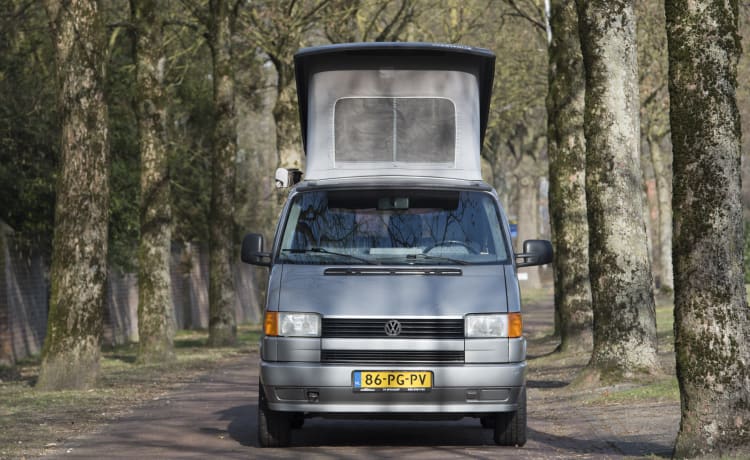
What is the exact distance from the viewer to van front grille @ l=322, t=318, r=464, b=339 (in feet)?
34.7

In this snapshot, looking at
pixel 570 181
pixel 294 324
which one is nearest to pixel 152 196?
pixel 570 181

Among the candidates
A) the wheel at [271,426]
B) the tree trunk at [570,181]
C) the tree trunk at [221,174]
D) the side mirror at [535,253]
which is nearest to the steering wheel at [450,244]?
the side mirror at [535,253]

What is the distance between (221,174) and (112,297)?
502 centimetres

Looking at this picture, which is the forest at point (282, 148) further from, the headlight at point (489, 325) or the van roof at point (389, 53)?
the van roof at point (389, 53)

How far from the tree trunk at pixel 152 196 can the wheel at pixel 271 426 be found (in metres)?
13.0

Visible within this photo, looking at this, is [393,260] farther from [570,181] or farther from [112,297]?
[112,297]

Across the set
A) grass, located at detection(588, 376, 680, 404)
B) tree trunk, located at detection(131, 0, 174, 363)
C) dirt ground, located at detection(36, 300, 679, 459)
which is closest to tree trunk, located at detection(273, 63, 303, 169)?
tree trunk, located at detection(131, 0, 174, 363)

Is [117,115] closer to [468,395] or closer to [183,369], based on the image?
[183,369]

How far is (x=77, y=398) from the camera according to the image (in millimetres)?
16453

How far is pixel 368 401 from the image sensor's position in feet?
34.7

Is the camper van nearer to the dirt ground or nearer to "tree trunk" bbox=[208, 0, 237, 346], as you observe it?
the dirt ground

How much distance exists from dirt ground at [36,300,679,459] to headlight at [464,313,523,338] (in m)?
0.94

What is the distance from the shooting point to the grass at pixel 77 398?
12.6 m

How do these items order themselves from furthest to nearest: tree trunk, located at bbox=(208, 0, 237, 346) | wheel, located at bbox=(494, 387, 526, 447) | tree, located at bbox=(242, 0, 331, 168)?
tree, located at bbox=(242, 0, 331, 168) → tree trunk, located at bbox=(208, 0, 237, 346) → wheel, located at bbox=(494, 387, 526, 447)
